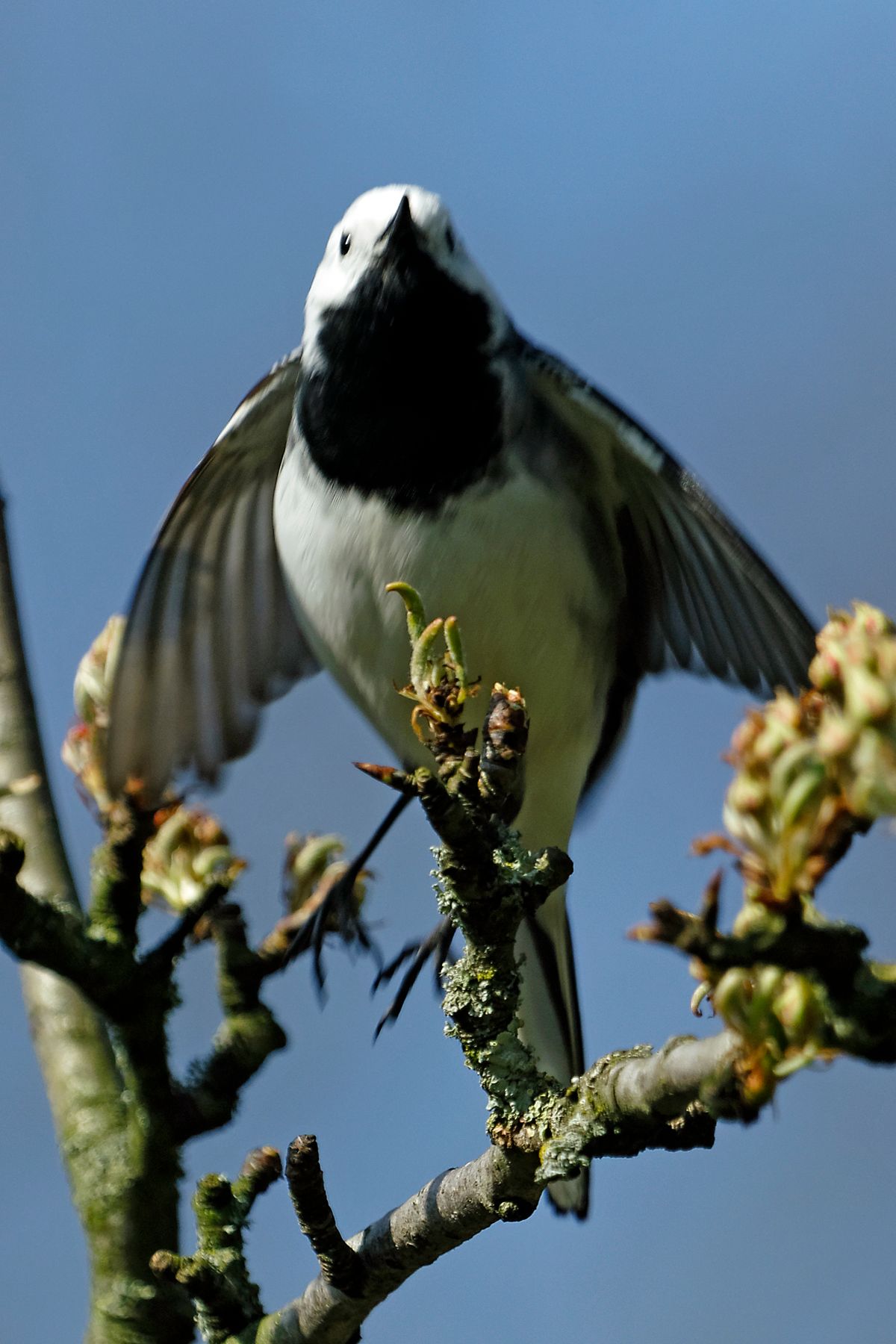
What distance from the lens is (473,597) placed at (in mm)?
2494

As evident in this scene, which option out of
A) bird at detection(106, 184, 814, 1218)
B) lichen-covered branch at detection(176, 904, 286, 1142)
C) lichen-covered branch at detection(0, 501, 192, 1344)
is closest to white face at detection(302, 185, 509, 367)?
bird at detection(106, 184, 814, 1218)

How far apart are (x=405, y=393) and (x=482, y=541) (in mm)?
319

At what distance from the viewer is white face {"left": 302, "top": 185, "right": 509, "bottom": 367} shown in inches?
103

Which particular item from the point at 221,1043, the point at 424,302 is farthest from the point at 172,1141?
the point at 424,302

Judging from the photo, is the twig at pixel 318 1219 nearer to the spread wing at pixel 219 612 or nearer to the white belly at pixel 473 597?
the white belly at pixel 473 597

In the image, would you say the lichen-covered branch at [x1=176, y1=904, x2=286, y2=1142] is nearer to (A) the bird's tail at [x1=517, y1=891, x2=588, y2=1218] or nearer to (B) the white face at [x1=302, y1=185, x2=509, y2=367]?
(A) the bird's tail at [x1=517, y1=891, x2=588, y2=1218]

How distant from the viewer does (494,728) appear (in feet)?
4.87

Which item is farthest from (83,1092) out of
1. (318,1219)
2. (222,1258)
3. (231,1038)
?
(318,1219)

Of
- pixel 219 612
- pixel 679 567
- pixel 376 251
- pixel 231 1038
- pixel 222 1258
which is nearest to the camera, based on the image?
pixel 222 1258

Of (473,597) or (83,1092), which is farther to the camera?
(473,597)

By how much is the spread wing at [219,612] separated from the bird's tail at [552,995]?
2.53 feet

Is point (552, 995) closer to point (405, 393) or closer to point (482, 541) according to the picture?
point (482, 541)

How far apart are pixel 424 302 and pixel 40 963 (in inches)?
53.8

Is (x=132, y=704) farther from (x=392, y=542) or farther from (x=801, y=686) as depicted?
(x=801, y=686)
